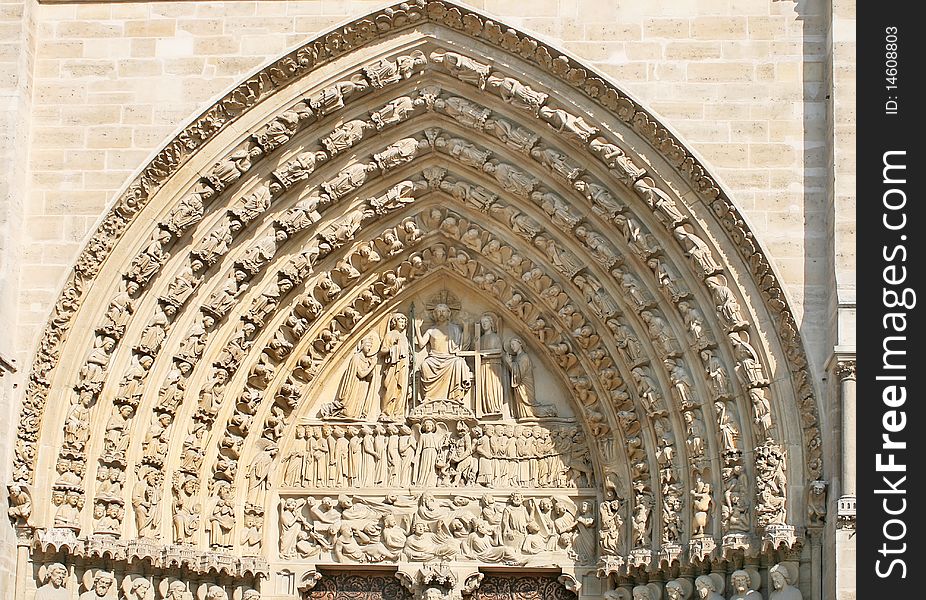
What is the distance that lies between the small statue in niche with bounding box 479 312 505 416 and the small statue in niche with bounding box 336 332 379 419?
0.83m

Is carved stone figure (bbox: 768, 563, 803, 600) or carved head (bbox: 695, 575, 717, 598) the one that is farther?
carved head (bbox: 695, 575, 717, 598)

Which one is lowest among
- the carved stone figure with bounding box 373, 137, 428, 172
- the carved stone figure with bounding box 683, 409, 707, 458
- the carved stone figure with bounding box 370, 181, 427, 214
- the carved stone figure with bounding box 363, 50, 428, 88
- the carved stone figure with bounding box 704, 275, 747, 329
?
the carved stone figure with bounding box 683, 409, 707, 458

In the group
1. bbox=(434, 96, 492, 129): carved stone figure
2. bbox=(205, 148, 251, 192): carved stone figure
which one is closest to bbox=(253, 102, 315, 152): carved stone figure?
bbox=(205, 148, 251, 192): carved stone figure

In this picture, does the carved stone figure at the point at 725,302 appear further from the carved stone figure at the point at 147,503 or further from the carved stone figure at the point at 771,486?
the carved stone figure at the point at 147,503

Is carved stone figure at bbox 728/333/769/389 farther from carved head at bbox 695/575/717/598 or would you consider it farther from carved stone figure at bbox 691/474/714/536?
carved head at bbox 695/575/717/598

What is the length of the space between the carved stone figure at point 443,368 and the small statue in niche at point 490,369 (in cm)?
13

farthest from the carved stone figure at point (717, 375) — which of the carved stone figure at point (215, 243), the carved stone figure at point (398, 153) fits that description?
the carved stone figure at point (215, 243)

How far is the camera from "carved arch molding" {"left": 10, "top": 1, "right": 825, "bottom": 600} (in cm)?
1323

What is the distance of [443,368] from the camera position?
47.9ft

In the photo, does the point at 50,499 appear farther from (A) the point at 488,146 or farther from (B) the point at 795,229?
(B) the point at 795,229

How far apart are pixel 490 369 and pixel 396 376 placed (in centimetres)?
73

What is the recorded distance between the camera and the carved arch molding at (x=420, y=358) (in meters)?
13.2

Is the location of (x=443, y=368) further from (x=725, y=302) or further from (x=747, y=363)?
(x=747, y=363)
